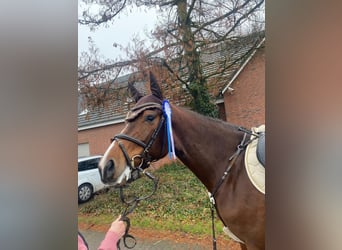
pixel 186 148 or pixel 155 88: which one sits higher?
pixel 155 88

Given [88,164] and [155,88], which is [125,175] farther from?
[155,88]

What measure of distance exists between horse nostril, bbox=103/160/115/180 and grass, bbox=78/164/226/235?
63 millimetres

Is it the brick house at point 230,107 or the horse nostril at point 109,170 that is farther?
the horse nostril at point 109,170

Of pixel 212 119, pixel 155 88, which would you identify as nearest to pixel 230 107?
pixel 212 119

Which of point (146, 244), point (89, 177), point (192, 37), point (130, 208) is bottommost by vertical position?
point (146, 244)

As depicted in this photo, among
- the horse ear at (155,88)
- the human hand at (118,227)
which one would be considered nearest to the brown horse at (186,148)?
the horse ear at (155,88)

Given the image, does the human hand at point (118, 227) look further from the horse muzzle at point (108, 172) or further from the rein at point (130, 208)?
the horse muzzle at point (108, 172)

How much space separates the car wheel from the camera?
1.40 meters

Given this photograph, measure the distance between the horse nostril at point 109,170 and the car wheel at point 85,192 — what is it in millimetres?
85

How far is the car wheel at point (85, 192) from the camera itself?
1.40m

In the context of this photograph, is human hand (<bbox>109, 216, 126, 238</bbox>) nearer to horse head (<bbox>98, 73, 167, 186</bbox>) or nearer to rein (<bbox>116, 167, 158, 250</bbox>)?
rein (<bbox>116, 167, 158, 250</bbox>)

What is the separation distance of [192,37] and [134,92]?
34 centimetres

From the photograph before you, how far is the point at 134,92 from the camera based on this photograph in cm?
140
